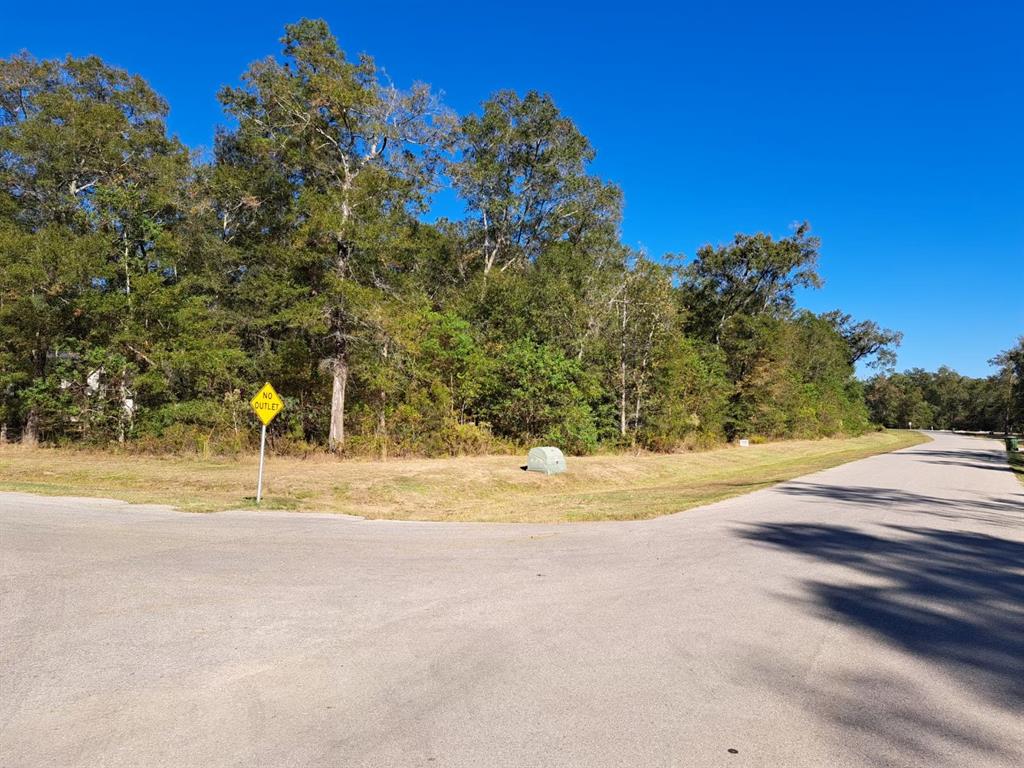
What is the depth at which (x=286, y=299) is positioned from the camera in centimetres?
2203

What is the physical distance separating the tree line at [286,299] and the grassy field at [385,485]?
2.82 metres

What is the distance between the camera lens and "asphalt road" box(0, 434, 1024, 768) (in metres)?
3.06

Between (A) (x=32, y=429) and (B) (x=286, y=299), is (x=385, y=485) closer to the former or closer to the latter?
(B) (x=286, y=299)

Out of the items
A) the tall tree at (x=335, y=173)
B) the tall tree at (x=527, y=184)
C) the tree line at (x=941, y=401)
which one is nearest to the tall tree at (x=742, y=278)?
the tall tree at (x=527, y=184)

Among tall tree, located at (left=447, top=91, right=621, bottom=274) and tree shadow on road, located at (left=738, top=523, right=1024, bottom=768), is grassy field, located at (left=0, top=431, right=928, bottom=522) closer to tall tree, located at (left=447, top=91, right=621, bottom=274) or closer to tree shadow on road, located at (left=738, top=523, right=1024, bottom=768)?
tree shadow on road, located at (left=738, top=523, right=1024, bottom=768)

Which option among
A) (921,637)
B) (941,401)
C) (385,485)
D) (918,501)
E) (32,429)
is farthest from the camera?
(941,401)

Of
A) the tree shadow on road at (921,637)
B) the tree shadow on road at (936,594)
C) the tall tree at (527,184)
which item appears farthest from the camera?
the tall tree at (527,184)

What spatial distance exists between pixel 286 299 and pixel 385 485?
10.4m

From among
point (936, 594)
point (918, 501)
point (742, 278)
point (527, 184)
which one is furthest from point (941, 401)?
point (936, 594)

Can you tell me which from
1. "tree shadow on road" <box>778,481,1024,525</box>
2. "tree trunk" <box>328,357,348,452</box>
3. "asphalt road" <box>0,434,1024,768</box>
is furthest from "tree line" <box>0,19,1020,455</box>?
"asphalt road" <box>0,434,1024,768</box>

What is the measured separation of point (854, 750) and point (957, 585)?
434 centimetres

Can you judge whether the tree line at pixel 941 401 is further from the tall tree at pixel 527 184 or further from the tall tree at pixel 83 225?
the tall tree at pixel 83 225

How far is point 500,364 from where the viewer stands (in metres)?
25.0

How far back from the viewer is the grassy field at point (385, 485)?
495 inches
